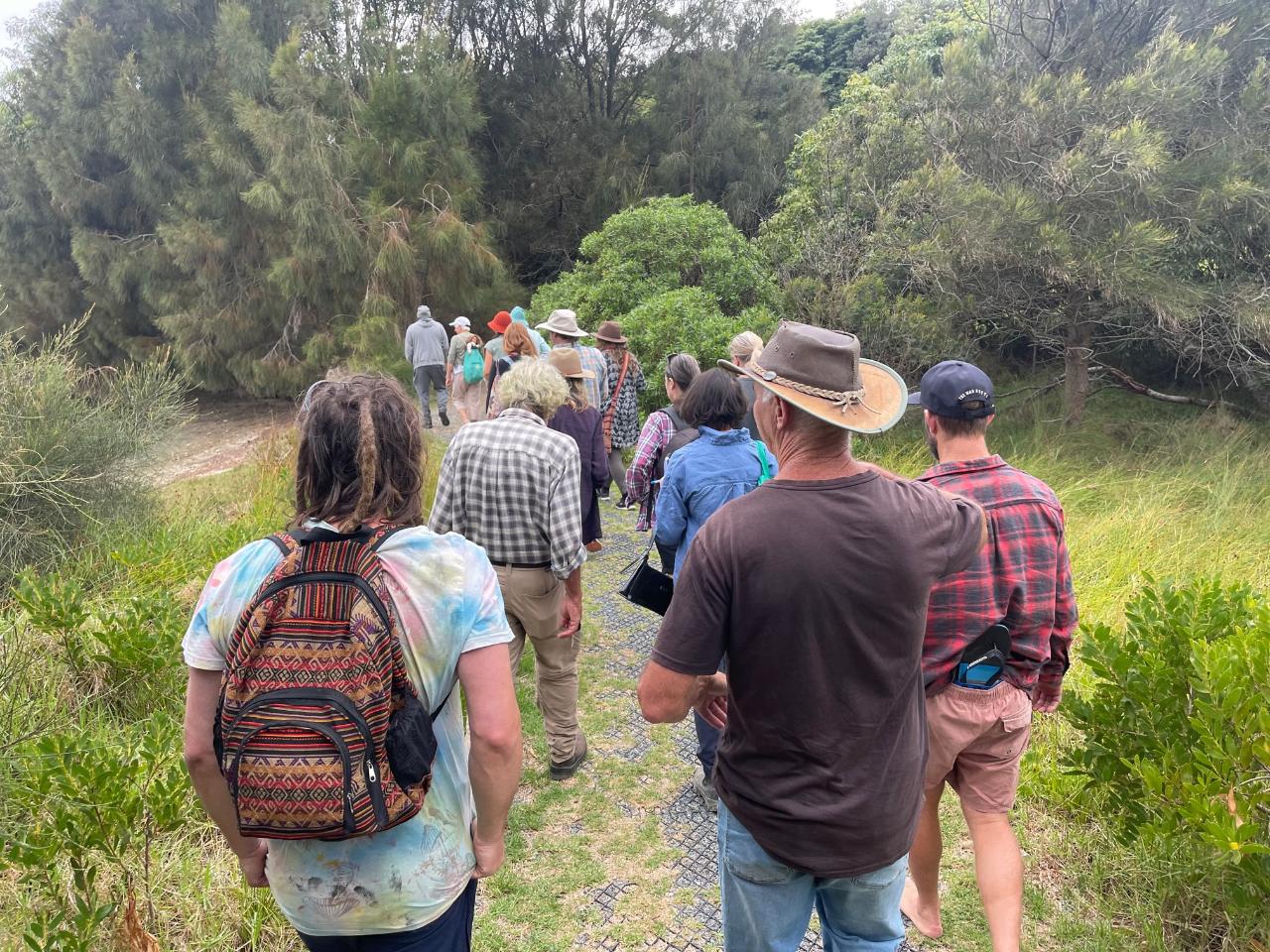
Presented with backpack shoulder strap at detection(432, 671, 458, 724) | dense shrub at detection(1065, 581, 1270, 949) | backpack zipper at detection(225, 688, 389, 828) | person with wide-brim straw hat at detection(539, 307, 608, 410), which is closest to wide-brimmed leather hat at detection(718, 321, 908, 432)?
backpack shoulder strap at detection(432, 671, 458, 724)

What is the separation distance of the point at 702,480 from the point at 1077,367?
8087 millimetres

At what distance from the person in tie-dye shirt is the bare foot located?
1682mm

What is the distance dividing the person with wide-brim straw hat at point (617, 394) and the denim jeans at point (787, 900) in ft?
14.5

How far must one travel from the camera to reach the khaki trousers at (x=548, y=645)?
3047mm

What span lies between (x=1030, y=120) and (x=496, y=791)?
29.9 ft

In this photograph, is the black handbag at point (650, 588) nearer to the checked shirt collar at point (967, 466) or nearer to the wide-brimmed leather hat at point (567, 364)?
the checked shirt collar at point (967, 466)

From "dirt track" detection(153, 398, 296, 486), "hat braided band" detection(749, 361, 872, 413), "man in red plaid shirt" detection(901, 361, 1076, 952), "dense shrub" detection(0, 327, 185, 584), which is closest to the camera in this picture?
"hat braided band" detection(749, 361, 872, 413)

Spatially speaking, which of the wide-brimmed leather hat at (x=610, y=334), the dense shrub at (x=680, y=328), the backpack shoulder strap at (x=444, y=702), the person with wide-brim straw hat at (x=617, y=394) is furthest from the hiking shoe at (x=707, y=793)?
the dense shrub at (x=680, y=328)

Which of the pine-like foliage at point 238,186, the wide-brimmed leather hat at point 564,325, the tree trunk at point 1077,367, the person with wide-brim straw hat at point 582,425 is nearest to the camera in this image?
the person with wide-brim straw hat at point 582,425

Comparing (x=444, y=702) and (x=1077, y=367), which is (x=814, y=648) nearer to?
(x=444, y=702)

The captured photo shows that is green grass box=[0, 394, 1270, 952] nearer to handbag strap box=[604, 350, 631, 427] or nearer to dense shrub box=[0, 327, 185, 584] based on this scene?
dense shrub box=[0, 327, 185, 584]

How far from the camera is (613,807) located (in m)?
3.20

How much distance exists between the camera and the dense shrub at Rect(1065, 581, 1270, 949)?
81.6 inches

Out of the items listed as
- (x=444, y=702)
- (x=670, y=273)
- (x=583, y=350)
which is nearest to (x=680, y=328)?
(x=670, y=273)
